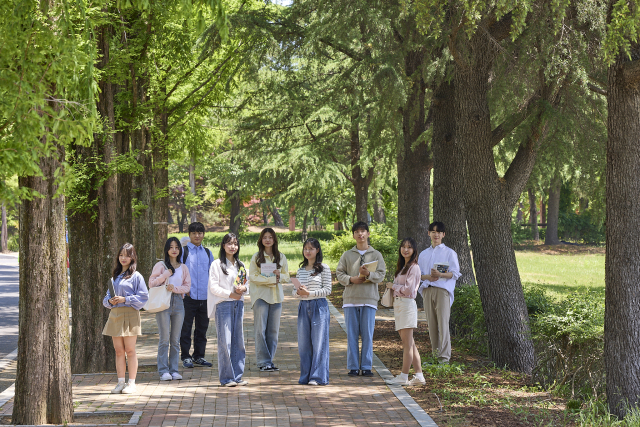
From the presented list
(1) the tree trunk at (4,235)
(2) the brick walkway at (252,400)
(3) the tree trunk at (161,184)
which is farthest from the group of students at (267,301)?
(1) the tree trunk at (4,235)

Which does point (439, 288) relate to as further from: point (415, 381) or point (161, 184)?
point (161, 184)

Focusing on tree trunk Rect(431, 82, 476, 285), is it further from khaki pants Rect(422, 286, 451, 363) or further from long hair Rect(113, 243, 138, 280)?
long hair Rect(113, 243, 138, 280)

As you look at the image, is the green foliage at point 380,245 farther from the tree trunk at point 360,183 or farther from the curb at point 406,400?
the curb at point 406,400

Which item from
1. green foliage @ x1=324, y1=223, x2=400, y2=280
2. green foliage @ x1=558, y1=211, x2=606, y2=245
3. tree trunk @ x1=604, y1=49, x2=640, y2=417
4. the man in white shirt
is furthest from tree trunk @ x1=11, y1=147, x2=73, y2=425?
green foliage @ x1=558, y1=211, x2=606, y2=245

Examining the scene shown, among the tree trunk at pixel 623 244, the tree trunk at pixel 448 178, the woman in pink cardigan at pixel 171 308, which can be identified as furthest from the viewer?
the tree trunk at pixel 448 178

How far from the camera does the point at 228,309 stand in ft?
26.2

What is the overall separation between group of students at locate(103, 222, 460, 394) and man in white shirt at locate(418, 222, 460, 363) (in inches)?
0.5

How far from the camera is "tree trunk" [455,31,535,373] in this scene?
9234mm

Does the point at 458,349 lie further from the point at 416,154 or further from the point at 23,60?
the point at 23,60

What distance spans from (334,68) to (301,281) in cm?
1304

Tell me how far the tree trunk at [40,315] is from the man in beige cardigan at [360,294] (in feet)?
11.5

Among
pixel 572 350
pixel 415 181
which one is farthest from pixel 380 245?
pixel 572 350

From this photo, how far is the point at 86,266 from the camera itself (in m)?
9.00

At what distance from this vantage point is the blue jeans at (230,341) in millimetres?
7844
